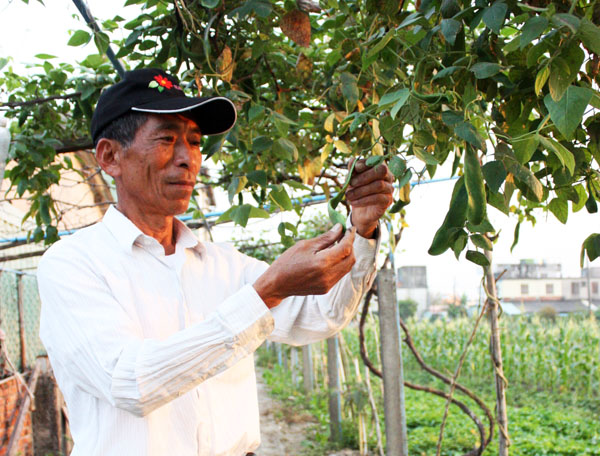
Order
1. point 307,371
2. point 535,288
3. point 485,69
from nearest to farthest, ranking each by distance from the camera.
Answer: point 485,69 → point 307,371 → point 535,288

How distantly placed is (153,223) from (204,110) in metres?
0.31

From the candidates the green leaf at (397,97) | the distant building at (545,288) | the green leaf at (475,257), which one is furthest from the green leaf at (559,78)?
the distant building at (545,288)

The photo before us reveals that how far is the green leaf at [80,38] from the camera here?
183 cm

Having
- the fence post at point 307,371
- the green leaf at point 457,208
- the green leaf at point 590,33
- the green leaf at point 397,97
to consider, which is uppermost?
the green leaf at point 590,33

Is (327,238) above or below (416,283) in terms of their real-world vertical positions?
above

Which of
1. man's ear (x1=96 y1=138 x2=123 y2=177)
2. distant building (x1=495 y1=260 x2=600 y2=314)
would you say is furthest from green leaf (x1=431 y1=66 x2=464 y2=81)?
distant building (x1=495 y1=260 x2=600 y2=314)

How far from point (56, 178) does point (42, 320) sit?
179cm

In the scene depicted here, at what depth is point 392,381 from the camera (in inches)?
116

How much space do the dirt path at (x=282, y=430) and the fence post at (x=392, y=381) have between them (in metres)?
2.54

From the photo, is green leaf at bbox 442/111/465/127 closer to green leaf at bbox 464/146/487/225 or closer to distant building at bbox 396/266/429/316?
green leaf at bbox 464/146/487/225

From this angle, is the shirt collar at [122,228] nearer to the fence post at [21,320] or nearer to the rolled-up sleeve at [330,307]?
the rolled-up sleeve at [330,307]

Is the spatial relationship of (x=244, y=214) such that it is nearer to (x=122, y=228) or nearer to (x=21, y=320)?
(x=122, y=228)

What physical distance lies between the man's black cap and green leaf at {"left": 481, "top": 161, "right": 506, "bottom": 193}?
2.42ft

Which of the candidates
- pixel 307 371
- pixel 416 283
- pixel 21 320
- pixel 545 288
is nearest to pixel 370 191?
pixel 21 320
